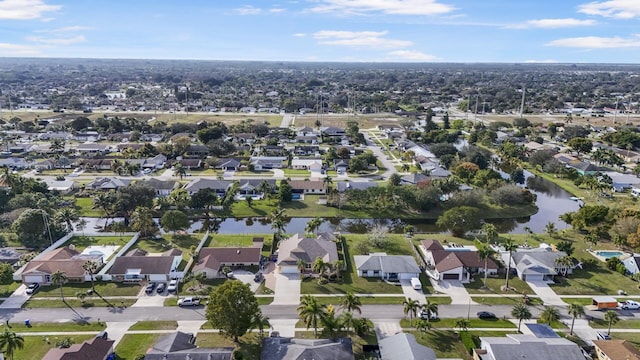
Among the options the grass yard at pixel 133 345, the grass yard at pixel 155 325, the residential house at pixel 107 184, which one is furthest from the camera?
the residential house at pixel 107 184

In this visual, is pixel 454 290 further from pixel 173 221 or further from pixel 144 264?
pixel 173 221

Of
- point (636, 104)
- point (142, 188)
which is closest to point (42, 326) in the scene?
point (142, 188)

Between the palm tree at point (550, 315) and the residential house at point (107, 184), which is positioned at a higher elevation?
the residential house at point (107, 184)

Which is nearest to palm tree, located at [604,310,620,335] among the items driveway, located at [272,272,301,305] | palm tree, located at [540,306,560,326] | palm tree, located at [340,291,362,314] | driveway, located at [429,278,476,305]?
palm tree, located at [540,306,560,326]

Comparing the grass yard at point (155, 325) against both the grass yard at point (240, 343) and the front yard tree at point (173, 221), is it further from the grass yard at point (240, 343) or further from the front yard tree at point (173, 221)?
the front yard tree at point (173, 221)

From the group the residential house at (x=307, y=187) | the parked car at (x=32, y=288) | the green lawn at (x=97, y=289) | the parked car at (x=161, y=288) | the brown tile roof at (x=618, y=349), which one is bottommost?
the green lawn at (x=97, y=289)

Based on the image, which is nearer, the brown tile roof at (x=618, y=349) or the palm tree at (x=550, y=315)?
the brown tile roof at (x=618, y=349)

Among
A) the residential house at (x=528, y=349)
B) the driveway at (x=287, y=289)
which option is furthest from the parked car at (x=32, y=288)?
the residential house at (x=528, y=349)
